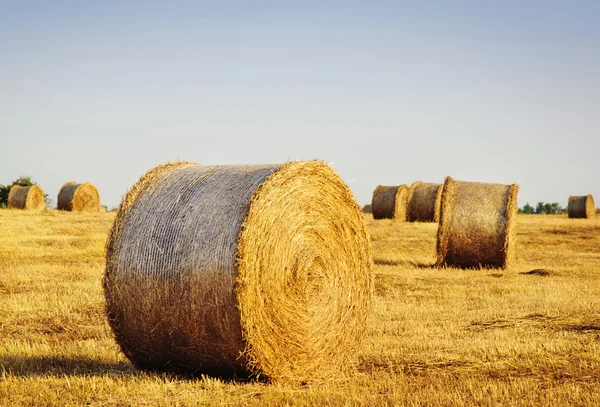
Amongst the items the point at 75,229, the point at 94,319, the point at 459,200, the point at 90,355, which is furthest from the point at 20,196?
the point at 90,355

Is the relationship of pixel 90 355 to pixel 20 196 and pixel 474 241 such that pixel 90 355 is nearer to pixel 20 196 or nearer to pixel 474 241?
pixel 474 241

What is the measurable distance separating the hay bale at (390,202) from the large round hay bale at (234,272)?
23.3 meters

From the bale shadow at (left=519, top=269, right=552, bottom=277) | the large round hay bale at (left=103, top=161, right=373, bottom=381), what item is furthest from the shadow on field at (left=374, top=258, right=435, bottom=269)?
the large round hay bale at (left=103, top=161, right=373, bottom=381)

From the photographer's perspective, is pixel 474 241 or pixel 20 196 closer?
pixel 474 241

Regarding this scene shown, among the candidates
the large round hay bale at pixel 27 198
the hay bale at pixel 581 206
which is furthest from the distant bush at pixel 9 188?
the hay bale at pixel 581 206

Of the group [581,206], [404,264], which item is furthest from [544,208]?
[404,264]

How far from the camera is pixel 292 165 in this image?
25.5ft

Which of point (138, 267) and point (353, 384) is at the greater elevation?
point (138, 267)

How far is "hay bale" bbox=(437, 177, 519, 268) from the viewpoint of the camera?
685 inches

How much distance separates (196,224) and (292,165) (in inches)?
43.9

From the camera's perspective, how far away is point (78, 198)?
3416cm

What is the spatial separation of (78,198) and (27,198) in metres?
2.80

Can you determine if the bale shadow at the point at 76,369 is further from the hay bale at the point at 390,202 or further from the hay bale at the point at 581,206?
the hay bale at the point at 581,206

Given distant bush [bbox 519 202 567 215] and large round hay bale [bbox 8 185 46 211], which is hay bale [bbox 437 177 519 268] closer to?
large round hay bale [bbox 8 185 46 211]
